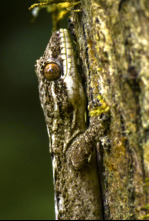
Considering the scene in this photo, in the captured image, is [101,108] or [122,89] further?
[101,108]

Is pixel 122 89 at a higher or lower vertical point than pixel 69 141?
higher

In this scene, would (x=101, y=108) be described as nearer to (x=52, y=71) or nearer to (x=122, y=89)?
(x=122, y=89)

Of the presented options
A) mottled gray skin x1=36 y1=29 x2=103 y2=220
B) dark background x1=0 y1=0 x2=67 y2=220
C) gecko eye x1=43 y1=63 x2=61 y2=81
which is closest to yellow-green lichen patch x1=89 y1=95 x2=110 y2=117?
mottled gray skin x1=36 y1=29 x2=103 y2=220

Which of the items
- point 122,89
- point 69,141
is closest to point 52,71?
point 69,141

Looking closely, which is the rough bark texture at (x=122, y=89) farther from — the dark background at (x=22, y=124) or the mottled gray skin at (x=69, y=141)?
the dark background at (x=22, y=124)

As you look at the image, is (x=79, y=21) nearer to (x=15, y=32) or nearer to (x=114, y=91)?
(x=114, y=91)

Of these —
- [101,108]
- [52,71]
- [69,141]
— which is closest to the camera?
[101,108]

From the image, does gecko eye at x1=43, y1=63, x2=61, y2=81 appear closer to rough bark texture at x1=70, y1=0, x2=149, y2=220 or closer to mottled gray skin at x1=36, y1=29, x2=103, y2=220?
mottled gray skin at x1=36, y1=29, x2=103, y2=220

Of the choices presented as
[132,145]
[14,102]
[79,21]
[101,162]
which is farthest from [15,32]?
[132,145]
